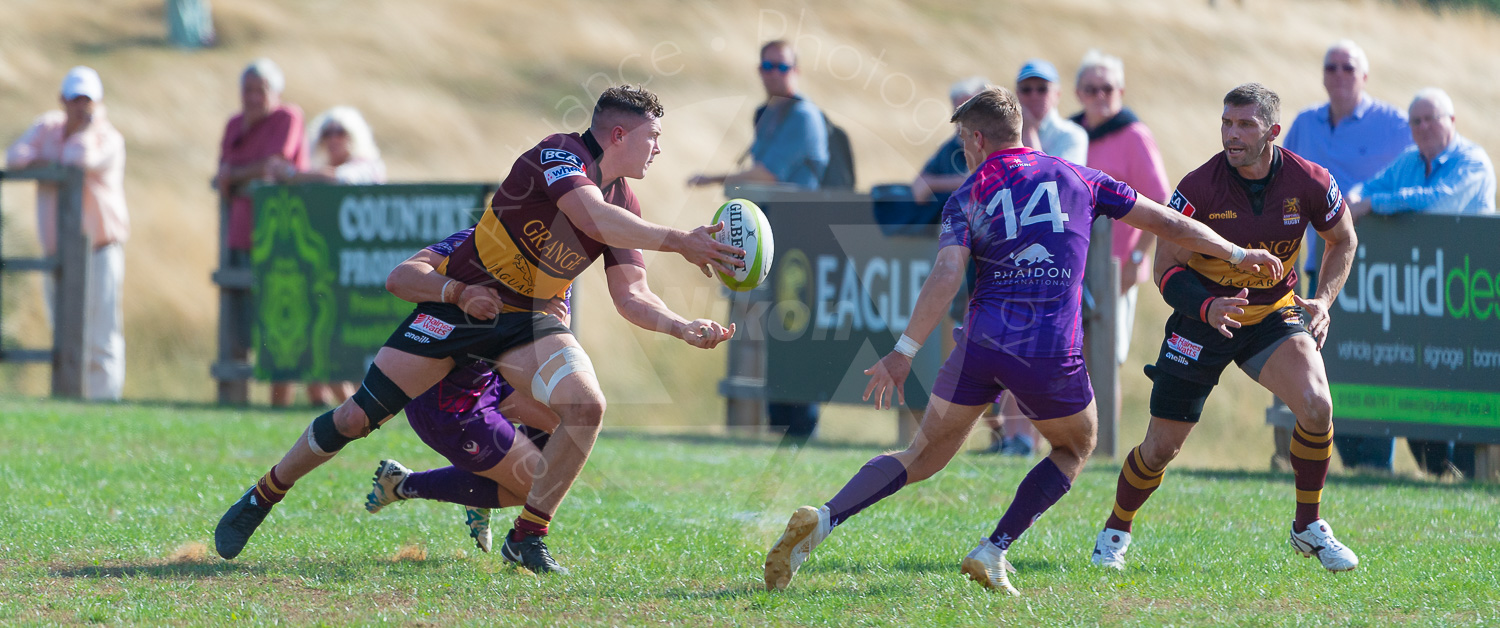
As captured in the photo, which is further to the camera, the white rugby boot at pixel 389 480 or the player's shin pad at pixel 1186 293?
the white rugby boot at pixel 389 480

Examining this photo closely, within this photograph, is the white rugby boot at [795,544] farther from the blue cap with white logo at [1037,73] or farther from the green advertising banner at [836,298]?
the green advertising banner at [836,298]

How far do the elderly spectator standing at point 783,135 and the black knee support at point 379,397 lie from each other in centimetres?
503

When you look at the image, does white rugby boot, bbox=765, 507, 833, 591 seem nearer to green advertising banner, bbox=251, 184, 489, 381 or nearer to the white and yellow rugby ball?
the white and yellow rugby ball

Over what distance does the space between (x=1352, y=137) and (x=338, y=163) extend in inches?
336

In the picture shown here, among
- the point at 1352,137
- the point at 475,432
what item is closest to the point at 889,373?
the point at 475,432

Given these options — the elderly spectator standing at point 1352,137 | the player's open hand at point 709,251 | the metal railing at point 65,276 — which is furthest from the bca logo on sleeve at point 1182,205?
the metal railing at point 65,276

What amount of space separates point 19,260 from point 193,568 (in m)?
8.62

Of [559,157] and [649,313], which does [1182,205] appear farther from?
[559,157]

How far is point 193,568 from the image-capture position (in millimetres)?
5695

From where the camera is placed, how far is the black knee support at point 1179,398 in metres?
5.98

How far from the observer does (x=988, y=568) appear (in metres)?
5.25

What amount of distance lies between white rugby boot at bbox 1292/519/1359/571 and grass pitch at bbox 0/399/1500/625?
58 millimetres

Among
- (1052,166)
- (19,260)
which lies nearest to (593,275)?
(19,260)

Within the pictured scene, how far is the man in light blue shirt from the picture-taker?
29.9ft
